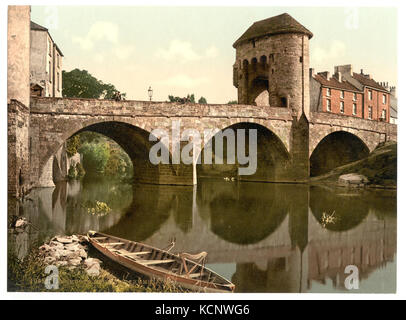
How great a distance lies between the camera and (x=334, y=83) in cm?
3694

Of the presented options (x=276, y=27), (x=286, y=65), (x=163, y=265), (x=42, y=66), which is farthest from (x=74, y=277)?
(x=276, y=27)

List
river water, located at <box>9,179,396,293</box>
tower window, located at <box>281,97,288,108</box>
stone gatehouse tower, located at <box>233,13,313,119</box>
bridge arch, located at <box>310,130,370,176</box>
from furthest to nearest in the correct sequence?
bridge arch, located at <box>310,130,370,176</box>, tower window, located at <box>281,97,288,108</box>, stone gatehouse tower, located at <box>233,13,313,119</box>, river water, located at <box>9,179,396,293</box>

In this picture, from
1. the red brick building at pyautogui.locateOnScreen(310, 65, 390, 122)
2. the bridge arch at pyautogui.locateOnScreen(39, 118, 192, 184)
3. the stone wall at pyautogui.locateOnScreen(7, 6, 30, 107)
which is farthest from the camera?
the red brick building at pyautogui.locateOnScreen(310, 65, 390, 122)

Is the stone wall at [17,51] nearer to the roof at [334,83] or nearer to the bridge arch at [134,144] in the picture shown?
the bridge arch at [134,144]

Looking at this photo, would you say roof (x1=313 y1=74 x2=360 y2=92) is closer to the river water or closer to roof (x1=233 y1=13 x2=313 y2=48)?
roof (x1=233 y1=13 x2=313 y2=48)

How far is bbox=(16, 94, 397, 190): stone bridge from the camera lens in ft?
72.1

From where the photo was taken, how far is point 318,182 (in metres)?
27.5

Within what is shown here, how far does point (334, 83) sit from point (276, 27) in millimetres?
11254

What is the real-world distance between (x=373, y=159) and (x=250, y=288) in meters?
20.2

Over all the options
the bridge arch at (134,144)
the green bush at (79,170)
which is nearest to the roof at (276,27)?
the bridge arch at (134,144)

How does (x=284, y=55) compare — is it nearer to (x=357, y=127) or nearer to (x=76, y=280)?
(x=357, y=127)

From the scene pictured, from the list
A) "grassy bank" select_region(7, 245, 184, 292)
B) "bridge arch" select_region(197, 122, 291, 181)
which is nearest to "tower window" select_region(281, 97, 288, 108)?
"bridge arch" select_region(197, 122, 291, 181)

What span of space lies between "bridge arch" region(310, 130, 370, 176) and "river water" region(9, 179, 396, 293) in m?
10.00

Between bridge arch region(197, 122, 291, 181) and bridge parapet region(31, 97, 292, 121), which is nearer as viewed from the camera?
bridge parapet region(31, 97, 292, 121)
